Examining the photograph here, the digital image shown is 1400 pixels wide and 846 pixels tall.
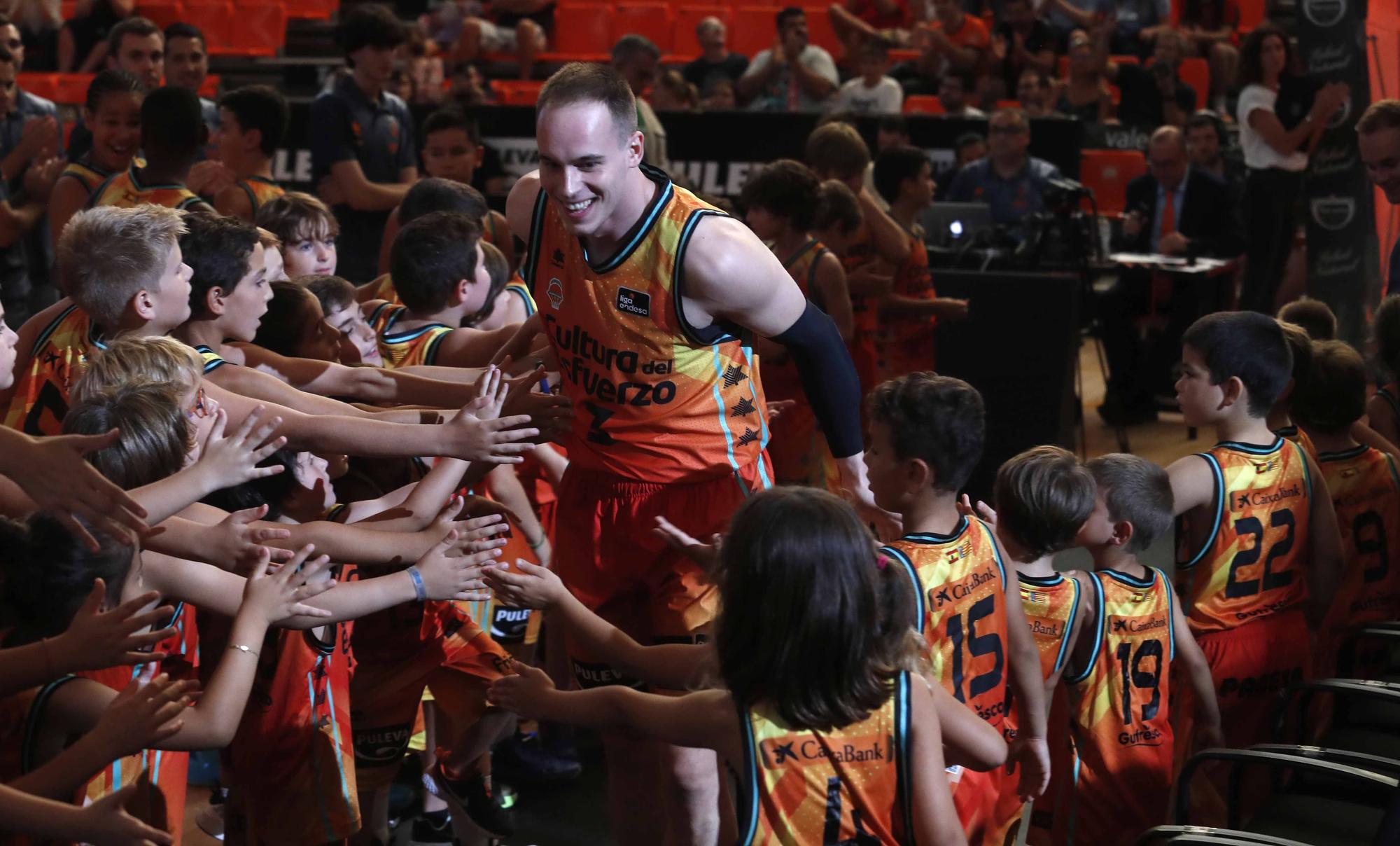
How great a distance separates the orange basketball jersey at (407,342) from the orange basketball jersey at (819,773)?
207cm

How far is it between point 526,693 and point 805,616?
1.87 feet

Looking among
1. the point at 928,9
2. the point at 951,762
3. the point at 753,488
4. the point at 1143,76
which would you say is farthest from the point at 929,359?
the point at 928,9

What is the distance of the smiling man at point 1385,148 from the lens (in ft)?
16.8

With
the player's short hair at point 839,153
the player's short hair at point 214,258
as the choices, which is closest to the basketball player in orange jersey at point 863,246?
the player's short hair at point 839,153

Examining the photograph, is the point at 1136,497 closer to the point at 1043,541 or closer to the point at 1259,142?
the point at 1043,541

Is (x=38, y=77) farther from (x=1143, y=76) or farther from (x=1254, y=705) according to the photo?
Result: (x=1254, y=705)

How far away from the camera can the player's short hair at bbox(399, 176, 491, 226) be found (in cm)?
496

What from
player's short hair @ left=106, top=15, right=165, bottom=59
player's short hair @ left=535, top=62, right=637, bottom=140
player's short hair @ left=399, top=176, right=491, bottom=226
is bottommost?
player's short hair @ left=399, top=176, right=491, bottom=226

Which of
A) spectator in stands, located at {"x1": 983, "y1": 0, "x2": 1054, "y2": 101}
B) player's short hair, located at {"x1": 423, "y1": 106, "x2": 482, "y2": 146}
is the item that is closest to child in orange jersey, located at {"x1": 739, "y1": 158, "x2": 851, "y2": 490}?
player's short hair, located at {"x1": 423, "y1": 106, "x2": 482, "y2": 146}

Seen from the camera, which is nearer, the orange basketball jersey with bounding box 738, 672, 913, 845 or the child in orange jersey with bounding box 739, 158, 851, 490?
the orange basketball jersey with bounding box 738, 672, 913, 845

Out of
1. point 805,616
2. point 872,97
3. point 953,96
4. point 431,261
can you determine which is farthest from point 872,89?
point 805,616

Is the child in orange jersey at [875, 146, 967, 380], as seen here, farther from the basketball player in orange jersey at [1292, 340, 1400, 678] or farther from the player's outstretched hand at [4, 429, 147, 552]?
the player's outstretched hand at [4, 429, 147, 552]

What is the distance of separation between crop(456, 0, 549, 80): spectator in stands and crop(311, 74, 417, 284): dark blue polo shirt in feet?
19.8

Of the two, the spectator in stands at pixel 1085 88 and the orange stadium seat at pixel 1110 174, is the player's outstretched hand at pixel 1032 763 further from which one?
the spectator in stands at pixel 1085 88
